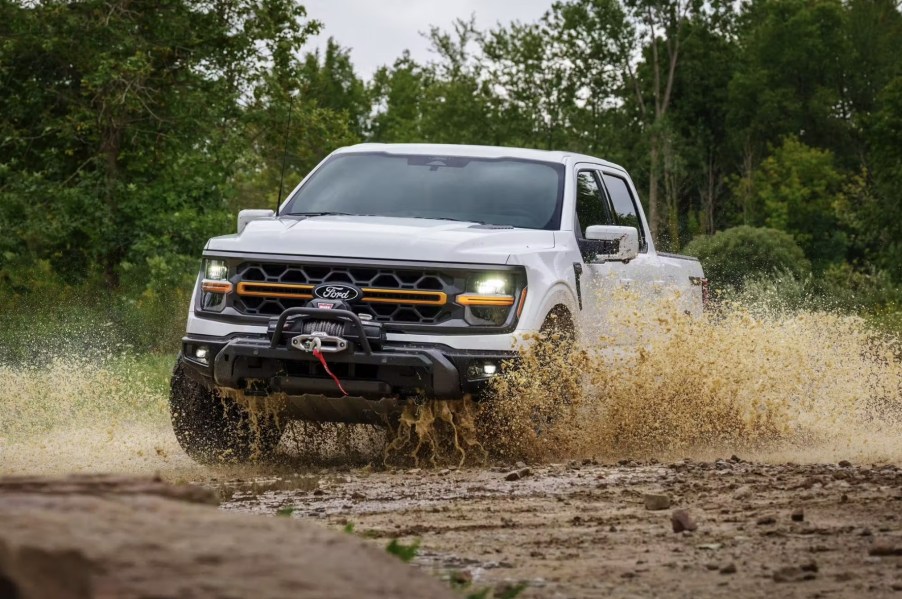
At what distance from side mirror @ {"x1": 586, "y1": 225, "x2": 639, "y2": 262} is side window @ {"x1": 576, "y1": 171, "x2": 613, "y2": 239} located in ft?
0.49

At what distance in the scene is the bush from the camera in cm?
3112

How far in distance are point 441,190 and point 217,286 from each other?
5.56 feet

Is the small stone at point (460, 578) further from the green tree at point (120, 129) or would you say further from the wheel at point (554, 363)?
the green tree at point (120, 129)

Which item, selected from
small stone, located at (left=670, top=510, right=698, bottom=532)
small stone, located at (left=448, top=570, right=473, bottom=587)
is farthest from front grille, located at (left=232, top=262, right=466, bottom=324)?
small stone, located at (left=448, top=570, right=473, bottom=587)

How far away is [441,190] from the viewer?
377 inches

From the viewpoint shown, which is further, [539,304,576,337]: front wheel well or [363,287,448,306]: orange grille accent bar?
[539,304,576,337]: front wheel well

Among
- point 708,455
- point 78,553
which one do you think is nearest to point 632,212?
point 708,455

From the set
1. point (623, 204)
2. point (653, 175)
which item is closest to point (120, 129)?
point (623, 204)

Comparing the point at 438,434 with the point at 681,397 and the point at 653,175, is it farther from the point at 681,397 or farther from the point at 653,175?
the point at 653,175

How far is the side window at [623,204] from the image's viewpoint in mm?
10648

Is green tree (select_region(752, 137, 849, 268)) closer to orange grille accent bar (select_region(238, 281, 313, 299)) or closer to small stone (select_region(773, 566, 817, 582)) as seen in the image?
orange grille accent bar (select_region(238, 281, 313, 299))

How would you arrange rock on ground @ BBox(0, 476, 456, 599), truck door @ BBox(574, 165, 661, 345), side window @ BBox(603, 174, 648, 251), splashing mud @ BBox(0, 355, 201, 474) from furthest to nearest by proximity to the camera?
1. side window @ BBox(603, 174, 648, 251)
2. splashing mud @ BBox(0, 355, 201, 474)
3. truck door @ BBox(574, 165, 661, 345)
4. rock on ground @ BBox(0, 476, 456, 599)

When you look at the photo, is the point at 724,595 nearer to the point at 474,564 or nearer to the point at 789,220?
the point at 474,564

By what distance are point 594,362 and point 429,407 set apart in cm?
119
